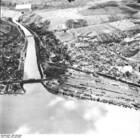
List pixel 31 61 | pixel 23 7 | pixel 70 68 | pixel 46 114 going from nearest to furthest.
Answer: pixel 46 114 → pixel 70 68 → pixel 31 61 → pixel 23 7

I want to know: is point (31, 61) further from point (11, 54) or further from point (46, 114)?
point (46, 114)

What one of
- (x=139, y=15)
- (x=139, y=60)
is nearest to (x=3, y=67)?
(x=139, y=60)

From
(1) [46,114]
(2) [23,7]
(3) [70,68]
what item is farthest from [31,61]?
(2) [23,7]

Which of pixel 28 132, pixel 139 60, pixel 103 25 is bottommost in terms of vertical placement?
pixel 28 132

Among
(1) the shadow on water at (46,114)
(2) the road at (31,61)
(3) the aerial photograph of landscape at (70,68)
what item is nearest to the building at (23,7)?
(3) the aerial photograph of landscape at (70,68)

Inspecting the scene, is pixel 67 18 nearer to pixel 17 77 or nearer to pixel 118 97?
pixel 17 77

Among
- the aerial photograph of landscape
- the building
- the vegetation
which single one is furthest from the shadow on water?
the building

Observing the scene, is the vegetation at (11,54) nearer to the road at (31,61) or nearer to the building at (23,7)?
the road at (31,61)

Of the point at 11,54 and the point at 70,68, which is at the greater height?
the point at 11,54

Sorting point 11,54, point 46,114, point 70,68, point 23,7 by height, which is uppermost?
point 23,7
